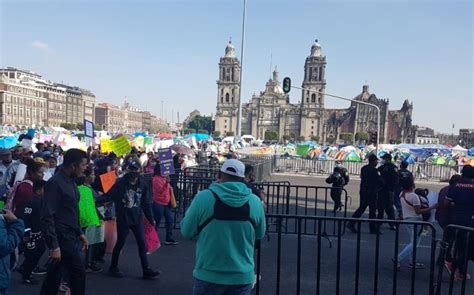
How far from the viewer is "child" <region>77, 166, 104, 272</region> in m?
5.20

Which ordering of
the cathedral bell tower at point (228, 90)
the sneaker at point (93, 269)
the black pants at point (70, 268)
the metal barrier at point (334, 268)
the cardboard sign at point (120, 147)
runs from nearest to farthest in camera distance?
the black pants at point (70, 268)
the metal barrier at point (334, 268)
the sneaker at point (93, 269)
the cardboard sign at point (120, 147)
the cathedral bell tower at point (228, 90)

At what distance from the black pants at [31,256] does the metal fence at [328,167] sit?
61.4 feet

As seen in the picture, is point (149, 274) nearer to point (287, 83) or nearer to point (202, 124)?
point (287, 83)

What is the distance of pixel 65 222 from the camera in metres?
4.18

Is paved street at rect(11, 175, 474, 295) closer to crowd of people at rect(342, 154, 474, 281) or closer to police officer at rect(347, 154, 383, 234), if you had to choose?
crowd of people at rect(342, 154, 474, 281)

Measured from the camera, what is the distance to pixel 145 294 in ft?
17.0

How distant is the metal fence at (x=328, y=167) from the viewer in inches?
955

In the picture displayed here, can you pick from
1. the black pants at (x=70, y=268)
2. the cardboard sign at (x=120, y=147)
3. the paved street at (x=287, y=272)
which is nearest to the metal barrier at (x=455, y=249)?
the paved street at (x=287, y=272)

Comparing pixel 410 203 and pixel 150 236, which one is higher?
pixel 410 203

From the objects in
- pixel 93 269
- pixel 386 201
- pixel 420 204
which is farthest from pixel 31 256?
pixel 386 201

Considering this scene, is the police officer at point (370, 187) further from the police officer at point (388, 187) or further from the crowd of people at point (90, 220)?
the crowd of people at point (90, 220)

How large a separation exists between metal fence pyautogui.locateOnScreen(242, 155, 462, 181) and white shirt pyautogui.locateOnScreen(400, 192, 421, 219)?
55.5 ft

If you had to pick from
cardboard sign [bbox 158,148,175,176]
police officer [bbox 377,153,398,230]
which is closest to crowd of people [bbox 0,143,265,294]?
cardboard sign [bbox 158,148,175,176]

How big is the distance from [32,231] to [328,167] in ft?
76.0
